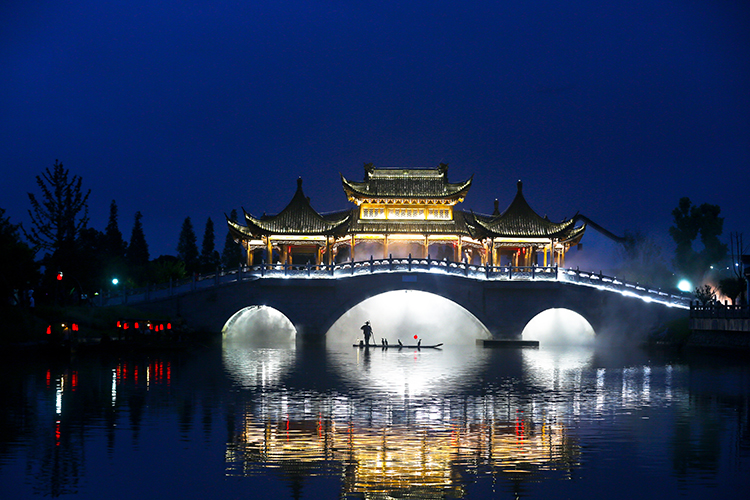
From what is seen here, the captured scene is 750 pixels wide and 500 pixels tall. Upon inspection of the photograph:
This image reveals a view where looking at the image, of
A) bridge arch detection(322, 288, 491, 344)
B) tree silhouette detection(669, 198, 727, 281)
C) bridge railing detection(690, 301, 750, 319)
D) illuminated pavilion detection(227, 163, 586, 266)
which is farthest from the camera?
tree silhouette detection(669, 198, 727, 281)

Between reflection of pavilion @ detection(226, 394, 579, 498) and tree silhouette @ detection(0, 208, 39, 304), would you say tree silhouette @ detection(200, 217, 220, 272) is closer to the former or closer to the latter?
tree silhouette @ detection(0, 208, 39, 304)

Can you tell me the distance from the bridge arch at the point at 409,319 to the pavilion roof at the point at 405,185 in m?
6.74

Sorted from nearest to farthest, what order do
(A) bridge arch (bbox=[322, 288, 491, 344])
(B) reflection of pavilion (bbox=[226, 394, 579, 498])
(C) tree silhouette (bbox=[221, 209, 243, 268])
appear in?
(B) reflection of pavilion (bbox=[226, 394, 579, 498]) < (A) bridge arch (bbox=[322, 288, 491, 344]) < (C) tree silhouette (bbox=[221, 209, 243, 268])

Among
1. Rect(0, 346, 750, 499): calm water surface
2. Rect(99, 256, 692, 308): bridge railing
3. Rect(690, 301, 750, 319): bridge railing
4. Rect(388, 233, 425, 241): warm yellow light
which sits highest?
Rect(388, 233, 425, 241): warm yellow light

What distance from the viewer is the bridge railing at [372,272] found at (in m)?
42.1

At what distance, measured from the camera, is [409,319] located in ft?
161

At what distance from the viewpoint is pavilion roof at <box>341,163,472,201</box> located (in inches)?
2035

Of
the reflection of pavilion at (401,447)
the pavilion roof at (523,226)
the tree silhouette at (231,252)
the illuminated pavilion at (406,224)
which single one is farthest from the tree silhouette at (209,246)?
the reflection of pavilion at (401,447)

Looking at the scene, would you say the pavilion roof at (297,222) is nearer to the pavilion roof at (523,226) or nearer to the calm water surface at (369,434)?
the pavilion roof at (523,226)

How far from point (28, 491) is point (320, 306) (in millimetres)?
33147

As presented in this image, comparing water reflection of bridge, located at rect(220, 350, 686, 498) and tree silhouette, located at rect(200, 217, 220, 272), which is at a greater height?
tree silhouette, located at rect(200, 217, 220, 272)

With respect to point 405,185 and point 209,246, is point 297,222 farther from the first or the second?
point 209,246

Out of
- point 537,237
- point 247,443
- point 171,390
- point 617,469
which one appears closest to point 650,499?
point 617,469

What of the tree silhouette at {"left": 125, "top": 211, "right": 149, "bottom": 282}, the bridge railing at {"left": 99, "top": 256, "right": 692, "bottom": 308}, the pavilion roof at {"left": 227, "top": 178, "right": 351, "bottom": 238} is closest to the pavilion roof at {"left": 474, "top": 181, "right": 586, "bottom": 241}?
the bridge railing at {"left": 99, "top": 256, "right": 692, "bottom": 308}
